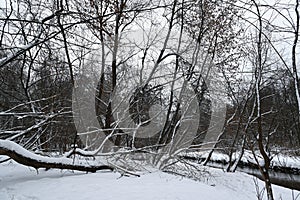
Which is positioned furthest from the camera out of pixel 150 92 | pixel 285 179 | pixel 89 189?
pixel 285 179

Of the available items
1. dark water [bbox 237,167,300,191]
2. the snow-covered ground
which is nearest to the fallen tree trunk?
the snow-covered ground

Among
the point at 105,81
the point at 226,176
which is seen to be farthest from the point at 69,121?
the point at 226,176

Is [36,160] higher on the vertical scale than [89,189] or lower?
higher

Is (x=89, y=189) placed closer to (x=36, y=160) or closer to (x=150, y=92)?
(x=36, y=160)

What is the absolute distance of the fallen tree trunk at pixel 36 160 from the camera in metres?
4.48

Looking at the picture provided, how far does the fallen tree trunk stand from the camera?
4.48 m

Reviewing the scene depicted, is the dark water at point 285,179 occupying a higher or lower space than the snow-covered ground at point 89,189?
lower

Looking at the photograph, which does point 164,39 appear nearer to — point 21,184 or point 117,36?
point 117,36

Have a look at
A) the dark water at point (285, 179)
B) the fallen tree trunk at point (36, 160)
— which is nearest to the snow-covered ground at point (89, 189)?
the fallen tree trunk at point (36, 160)

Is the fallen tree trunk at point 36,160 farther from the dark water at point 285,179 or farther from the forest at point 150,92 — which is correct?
the dark water at point 285,179

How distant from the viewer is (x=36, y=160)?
4883 mm

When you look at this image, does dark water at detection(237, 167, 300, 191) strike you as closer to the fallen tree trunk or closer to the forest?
the forest

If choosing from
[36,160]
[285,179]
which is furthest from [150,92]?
[285,179]

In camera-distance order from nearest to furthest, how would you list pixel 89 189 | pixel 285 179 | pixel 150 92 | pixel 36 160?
pixel 89 189 → pixel 36 160 → pixel 150 92 → pixel 285 179
